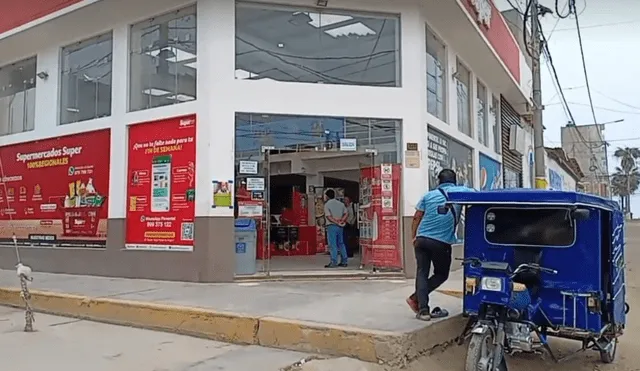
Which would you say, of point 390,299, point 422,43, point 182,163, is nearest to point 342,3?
point 422,43

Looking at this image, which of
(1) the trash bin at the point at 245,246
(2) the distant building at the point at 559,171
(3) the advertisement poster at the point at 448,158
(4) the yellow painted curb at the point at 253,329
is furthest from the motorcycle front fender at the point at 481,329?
(2) the distant building at the point at 559,171

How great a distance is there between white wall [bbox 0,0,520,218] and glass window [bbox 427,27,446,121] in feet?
1.25

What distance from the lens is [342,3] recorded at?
1034 centimetres

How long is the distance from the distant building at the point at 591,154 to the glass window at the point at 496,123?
2570 centimetres

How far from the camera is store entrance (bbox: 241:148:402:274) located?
10.4 m

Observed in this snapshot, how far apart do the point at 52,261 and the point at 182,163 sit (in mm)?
4031

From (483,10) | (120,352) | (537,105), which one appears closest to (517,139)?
(537,105)

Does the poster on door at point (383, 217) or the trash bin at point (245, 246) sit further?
the poster on door at point (383, 217)

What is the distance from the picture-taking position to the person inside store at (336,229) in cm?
1182

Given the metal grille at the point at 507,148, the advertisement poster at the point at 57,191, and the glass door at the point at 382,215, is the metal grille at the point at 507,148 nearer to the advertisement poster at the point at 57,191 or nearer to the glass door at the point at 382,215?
the glass door at the point at 382,215

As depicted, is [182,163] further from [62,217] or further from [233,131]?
[62,217]

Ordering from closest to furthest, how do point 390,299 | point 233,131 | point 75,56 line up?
1. point 390,299
2. point 233,131
3. point 75,56

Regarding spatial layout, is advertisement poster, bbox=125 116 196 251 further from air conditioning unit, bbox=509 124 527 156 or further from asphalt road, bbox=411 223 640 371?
air conditioning unit, bbox=509 124 527 156

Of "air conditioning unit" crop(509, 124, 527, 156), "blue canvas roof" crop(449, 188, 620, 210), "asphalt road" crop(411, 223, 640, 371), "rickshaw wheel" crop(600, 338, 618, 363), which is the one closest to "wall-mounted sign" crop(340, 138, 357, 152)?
"asphalt road" crop(411, 223, 640, 371)
